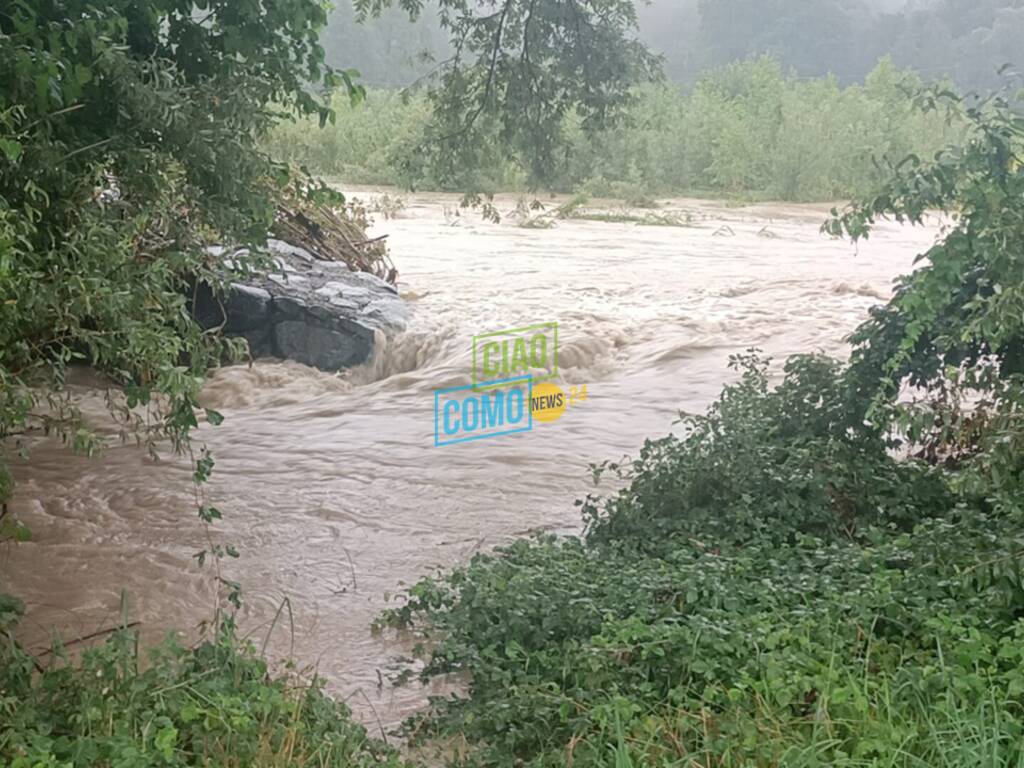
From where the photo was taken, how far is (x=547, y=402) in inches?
364

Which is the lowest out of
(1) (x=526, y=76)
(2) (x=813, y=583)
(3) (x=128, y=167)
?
(2) (x=813, y=583)

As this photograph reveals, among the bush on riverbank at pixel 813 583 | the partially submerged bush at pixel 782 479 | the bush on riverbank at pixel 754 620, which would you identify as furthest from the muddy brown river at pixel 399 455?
the partially submerged bush at pixel 782 479

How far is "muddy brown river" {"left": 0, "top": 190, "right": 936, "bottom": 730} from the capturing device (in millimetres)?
5254

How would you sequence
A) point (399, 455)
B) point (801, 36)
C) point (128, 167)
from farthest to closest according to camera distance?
point (801, 36) → point (399, 455) → point (128, 167)

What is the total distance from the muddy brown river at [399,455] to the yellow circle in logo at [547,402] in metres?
0.22

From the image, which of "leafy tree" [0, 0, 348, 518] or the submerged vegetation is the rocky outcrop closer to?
the submerged vegetation

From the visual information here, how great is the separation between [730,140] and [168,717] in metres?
18.5

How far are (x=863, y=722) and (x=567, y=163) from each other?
6244 millimetres

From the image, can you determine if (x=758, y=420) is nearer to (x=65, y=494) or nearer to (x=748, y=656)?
(x=748, y=656)

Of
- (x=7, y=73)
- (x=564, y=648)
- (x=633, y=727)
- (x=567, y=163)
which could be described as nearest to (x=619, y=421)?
(x=567, y=163)

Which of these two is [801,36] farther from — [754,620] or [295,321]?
[754,620]

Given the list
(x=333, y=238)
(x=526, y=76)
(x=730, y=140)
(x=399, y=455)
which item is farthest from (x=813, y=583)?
(x=730, y=140)

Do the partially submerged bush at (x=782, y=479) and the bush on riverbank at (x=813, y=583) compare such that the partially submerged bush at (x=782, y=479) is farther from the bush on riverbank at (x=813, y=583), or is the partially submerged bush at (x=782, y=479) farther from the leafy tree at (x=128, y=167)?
the leafy tree at (x=128, y=167)

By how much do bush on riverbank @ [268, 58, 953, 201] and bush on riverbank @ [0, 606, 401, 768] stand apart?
46.8ft
